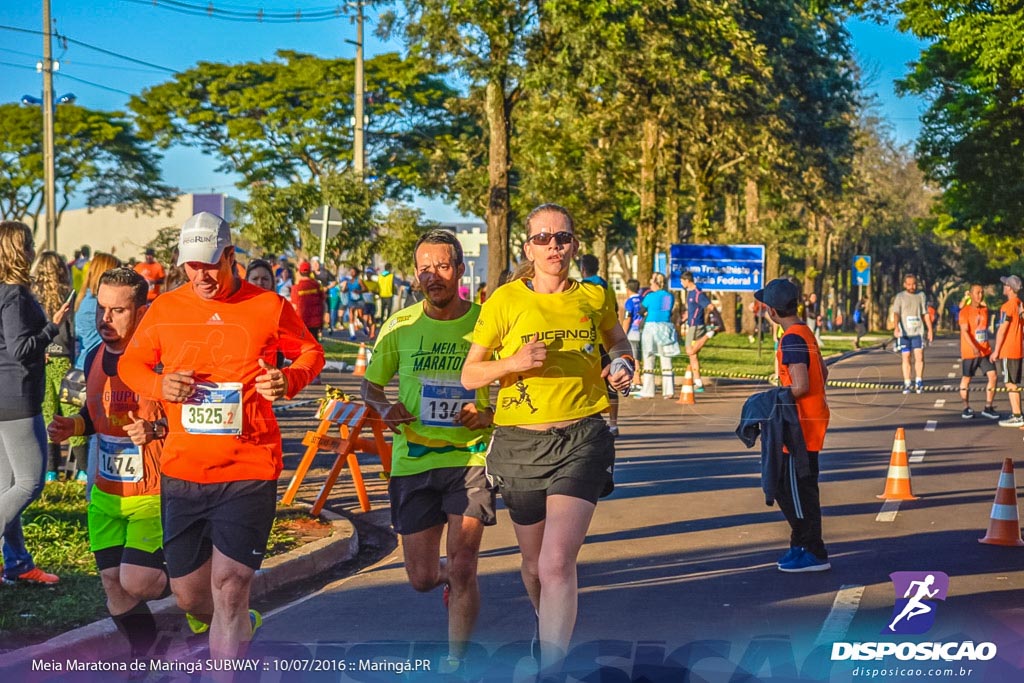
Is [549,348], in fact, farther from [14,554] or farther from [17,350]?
[14,554]

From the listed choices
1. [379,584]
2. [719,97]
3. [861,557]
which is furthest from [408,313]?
[719,97]

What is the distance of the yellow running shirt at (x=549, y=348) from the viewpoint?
5789 mm

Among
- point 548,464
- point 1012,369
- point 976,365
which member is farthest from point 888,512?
point 976,365

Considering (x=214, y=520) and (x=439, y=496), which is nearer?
(x=214, y=520)

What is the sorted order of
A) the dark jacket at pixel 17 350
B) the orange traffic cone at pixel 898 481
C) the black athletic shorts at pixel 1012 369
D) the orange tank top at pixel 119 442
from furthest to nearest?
the black athletic shorts at pixel 1012 369 < the orange traffic cone at pixel 898 481 < the dark jacket at pixel 17 350 < the orange tank top at pixel 119 442

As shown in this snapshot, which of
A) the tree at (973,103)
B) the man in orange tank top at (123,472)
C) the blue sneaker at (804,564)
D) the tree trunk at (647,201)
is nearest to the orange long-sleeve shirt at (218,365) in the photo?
the man in orange tank top at (123,472)

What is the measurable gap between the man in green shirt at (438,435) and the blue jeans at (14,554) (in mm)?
2790

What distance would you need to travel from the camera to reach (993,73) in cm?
2239

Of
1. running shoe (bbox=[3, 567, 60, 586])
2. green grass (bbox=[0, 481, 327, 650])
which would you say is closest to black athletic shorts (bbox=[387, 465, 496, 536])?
green grass (bbox=[0, 481, 327, 650])

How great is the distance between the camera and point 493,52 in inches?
972

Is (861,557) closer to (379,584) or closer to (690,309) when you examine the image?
(379,584)

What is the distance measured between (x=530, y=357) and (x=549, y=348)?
0.24 meters

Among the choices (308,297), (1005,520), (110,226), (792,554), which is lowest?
(792,554)

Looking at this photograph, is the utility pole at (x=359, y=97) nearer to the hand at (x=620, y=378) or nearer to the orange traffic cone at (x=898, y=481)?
the orange traffic cone at (x=898, y=481)
